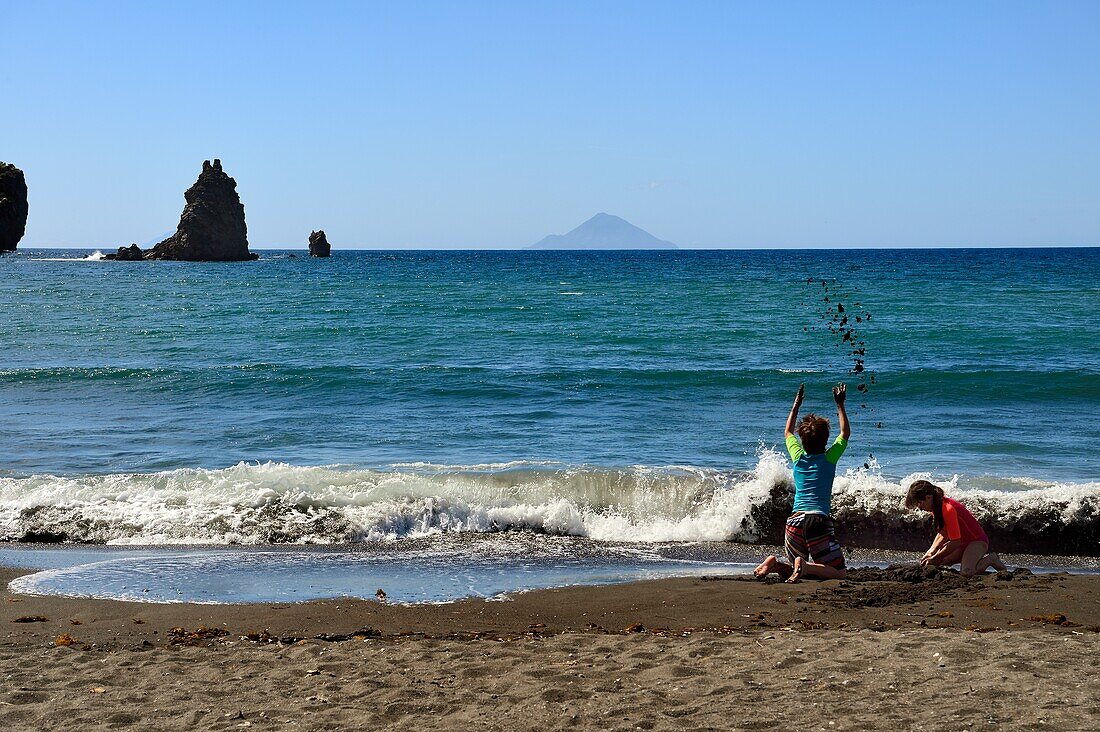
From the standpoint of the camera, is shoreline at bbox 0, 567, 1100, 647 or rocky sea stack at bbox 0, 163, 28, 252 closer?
shoreline at bbox 0, 567, 1100, 647

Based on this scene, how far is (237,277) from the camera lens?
208ft

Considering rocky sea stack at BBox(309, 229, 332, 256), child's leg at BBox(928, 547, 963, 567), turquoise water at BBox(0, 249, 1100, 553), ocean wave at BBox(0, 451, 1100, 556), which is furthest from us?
rocky sea stack at BBox(309, 229, 332, 256)

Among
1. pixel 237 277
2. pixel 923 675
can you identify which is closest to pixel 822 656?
pixel 923 675

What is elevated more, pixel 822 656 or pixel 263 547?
pixel 822 656

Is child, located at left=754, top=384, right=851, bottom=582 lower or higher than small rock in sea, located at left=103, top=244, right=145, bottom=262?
lower

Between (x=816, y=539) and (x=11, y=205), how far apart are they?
371 ft

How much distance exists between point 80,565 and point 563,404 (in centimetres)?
Result: 990

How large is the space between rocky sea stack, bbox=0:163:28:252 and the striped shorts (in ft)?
360

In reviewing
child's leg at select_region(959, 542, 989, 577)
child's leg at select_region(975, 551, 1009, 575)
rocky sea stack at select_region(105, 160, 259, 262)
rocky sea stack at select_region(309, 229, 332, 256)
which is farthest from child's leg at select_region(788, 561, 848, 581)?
rocky sea stack at select_region(309, 229, 332, 256)

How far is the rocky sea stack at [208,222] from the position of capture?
95.7m

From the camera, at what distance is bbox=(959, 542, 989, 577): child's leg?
300 inches

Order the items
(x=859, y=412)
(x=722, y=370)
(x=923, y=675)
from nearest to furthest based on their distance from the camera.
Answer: (x=923, y=675) < (x=859, y=412) < (x=722, y=370)

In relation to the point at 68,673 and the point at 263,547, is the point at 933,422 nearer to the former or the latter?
the point at 263,547

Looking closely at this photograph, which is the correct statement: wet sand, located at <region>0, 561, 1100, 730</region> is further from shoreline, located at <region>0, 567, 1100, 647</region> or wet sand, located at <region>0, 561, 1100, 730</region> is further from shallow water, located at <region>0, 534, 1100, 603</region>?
shallow water, located at <region>0, 534, 1100, 603</region>
